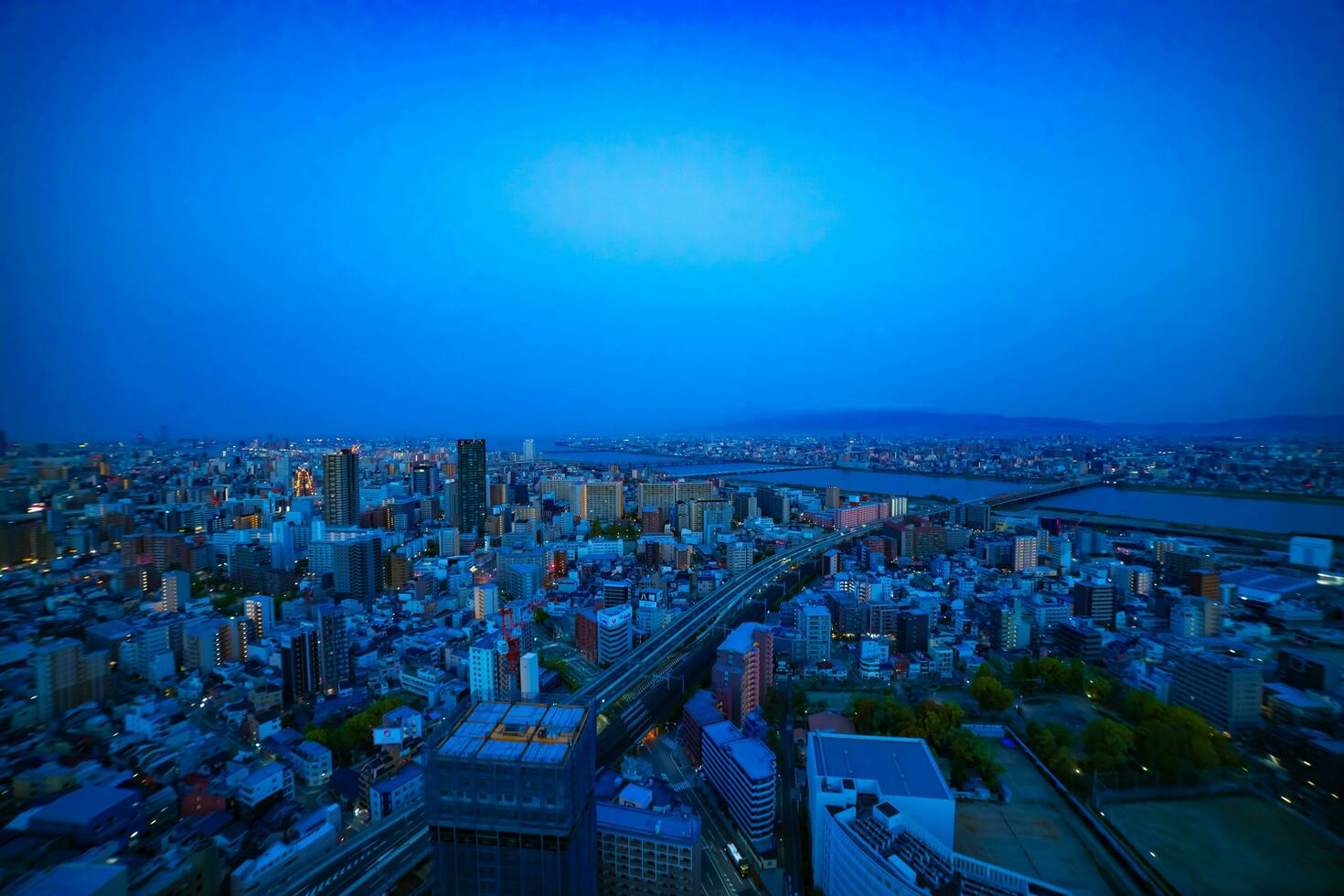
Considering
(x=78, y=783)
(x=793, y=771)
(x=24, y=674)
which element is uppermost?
(x=24, y=674)

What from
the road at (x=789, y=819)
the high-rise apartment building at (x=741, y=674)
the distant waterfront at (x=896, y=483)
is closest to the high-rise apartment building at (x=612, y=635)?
the high-rise apartment building at (x=741, y=674)

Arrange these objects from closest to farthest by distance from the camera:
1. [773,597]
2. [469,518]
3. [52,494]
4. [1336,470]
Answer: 1. [1336,470]
2. [52,494]
3. [773,597]
4. [469,518]

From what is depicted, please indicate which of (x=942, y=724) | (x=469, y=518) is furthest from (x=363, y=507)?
(x=942, y=724)

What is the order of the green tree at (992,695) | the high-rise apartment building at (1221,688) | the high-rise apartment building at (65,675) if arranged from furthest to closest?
the green tree at (992,695) → the high-rise apartment building at (1221,688) → the high-rise apartment building at (65,675)

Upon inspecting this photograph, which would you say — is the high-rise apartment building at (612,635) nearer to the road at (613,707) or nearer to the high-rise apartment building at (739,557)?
the road at (613,707)

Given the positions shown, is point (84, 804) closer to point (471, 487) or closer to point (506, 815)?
point (506, 815)

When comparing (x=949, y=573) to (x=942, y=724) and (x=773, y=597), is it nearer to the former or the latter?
(x=773, y=597)

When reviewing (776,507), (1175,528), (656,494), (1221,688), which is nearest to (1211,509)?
(1175,528)
